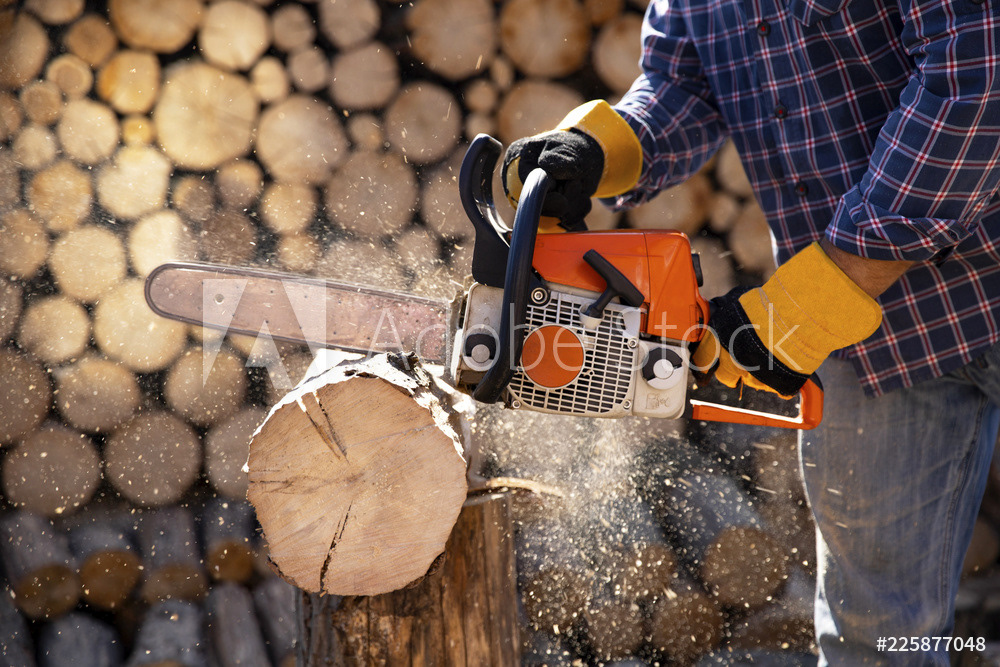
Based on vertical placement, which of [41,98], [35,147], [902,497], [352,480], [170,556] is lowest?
[170,556]

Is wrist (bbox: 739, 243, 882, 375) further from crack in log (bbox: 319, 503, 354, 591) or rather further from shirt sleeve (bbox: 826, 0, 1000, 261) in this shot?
crack in log (bbox: 319, 503, 354, 591)

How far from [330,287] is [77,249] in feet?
2.96

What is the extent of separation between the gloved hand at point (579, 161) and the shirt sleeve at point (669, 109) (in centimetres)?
7

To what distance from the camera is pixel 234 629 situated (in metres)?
1.89

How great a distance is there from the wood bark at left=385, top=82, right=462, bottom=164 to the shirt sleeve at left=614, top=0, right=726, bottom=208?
0.66 meters

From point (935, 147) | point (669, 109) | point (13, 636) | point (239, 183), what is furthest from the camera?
point (239, 183)

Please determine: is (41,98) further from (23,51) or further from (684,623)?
(684,623)

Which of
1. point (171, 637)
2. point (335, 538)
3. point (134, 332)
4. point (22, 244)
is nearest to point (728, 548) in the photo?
point (335, 538)

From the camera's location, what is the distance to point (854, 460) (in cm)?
133

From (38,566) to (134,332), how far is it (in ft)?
2.20

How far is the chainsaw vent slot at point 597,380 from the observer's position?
1.10 m

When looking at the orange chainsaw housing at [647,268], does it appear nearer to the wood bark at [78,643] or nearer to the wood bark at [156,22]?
the wood bark at [156,22]

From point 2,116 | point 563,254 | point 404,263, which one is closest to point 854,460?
point 563,254

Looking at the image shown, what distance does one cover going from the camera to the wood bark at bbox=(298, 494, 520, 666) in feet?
3.91
